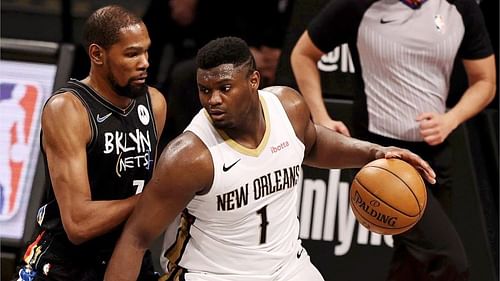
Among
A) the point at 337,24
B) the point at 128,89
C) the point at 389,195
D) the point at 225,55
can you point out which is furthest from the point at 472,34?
the point at 128,89

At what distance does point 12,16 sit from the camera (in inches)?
314

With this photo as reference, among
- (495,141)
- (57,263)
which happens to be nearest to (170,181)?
(57,263)

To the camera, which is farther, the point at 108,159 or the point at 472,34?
the point at 472,34

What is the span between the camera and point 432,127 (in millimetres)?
5344

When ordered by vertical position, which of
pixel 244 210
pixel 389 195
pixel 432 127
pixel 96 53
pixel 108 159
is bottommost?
pixel 432 127

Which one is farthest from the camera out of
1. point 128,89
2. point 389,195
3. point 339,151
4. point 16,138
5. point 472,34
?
point 16,138

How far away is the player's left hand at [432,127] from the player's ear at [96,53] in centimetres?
178

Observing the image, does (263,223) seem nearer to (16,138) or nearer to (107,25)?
(107,25)

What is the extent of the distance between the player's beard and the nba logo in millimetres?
2375

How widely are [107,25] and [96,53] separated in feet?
0.41

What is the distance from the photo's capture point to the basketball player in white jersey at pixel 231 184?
4.16 meters

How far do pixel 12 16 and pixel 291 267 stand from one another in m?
4.24

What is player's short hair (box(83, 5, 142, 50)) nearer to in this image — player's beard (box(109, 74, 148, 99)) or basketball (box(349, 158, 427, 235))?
player's beard (box(109, 74, 148, 99))

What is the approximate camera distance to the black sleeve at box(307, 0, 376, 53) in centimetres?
548
